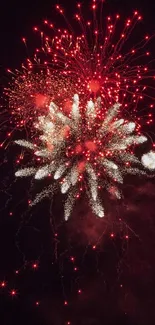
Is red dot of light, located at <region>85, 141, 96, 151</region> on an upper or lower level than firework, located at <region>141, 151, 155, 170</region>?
upper

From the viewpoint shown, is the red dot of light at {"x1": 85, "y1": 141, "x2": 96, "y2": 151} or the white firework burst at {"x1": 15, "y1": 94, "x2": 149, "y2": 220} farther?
the red dot of light at {"x1": 85, "y1": 141, "x2": 96, "y2": 151}

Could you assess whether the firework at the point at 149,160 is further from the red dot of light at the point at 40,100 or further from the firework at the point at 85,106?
the red dot of light at the point at 40,100

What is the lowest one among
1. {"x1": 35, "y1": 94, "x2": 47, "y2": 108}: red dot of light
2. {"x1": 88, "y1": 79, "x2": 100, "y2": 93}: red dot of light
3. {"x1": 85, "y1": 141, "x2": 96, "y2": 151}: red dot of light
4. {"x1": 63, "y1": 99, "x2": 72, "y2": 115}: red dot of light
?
{"x1": 85, "y1": 141, "x2": 96, "y2": 151}: red dot of light

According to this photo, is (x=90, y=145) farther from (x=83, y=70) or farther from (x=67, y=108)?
(x=83, y=70)

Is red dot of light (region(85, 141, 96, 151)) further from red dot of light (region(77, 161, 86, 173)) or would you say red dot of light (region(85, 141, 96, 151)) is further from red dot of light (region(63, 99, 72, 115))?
red dot of light (region(63, 99, 72, 115))

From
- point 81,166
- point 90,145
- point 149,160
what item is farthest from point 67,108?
point 149,160

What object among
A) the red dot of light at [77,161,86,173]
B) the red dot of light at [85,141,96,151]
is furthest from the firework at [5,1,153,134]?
the red dot of light at [77,161,86,173]
